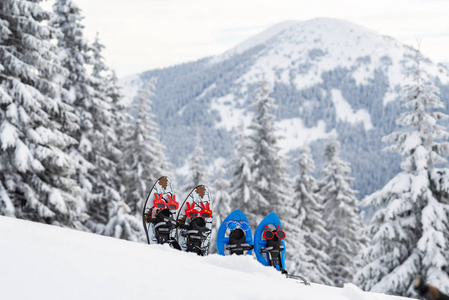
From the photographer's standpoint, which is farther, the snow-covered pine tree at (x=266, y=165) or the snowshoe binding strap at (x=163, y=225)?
the snow-covered pine tree at (x=266, y=165)

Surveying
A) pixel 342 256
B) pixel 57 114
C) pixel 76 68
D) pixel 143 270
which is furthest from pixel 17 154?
pixel 342 256

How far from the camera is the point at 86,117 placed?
18.2 meters

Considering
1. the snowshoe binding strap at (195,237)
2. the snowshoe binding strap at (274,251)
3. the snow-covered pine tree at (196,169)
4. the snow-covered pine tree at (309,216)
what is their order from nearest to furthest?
the snowshoe binding strap at (274,251) → the snowshoe binding strap at (195,237) → the snow-covered pine tree at (196,169) → the snow-covered pine tree at (309,216)

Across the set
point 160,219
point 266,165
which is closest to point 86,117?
point 266,165

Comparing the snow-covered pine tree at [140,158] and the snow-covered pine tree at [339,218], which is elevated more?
the snow-covered pine tree at [140,158]

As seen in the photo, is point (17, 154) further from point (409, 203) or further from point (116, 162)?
point (409, 203)

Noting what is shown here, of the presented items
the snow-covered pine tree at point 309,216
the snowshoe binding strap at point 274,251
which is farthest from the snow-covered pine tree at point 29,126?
the snow-covered pine tree at point 309,216

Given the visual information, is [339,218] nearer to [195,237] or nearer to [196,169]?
[196,169]

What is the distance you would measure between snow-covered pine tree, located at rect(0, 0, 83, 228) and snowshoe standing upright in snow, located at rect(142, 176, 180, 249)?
6266mm

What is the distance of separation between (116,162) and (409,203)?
48.2 ft

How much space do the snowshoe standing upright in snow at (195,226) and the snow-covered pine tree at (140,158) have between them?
15.7m

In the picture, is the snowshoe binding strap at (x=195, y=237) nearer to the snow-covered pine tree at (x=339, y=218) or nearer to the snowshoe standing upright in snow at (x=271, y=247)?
the snowshoe standing upright in snow at (x=271, y=247)

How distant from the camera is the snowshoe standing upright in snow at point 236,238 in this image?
5.89 meters

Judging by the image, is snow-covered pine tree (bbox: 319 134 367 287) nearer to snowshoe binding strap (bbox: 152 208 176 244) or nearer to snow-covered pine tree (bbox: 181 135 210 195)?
snow-covered pine tree (bbox: 181 135 210 195)
